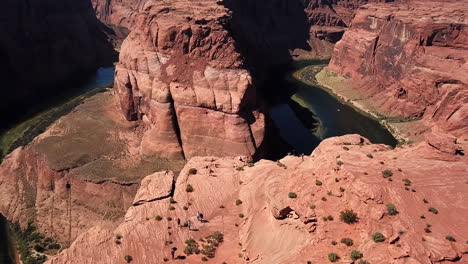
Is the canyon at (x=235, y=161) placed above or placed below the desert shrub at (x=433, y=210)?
below

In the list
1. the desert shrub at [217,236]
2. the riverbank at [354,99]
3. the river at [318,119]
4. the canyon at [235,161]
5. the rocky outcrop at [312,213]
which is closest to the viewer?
the rocky outcrop at [312,213]

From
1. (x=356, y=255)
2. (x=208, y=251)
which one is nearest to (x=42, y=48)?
(x=208, y=251)

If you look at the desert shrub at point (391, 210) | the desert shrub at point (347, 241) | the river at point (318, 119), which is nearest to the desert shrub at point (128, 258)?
the desert shrub at point (347, 241)

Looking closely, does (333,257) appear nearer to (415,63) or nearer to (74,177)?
(74,177)

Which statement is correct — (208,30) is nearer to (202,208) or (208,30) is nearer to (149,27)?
(149,27)

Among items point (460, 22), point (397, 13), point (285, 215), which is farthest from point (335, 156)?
point (397, 13)

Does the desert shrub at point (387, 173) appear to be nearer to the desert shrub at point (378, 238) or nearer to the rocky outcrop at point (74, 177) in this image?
the desert shrub at point (378, 238)

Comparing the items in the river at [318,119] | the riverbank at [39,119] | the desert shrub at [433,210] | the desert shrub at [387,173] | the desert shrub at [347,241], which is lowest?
the riverbank at [39,119]
